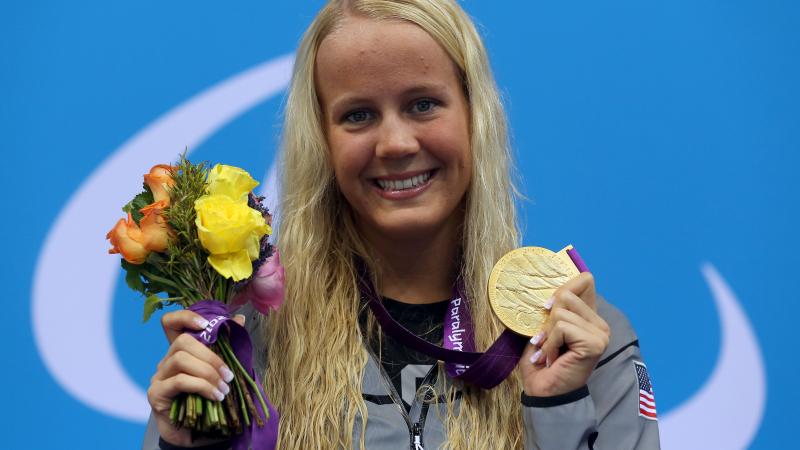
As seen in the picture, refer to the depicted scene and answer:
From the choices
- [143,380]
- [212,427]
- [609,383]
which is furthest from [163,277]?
[143,380]

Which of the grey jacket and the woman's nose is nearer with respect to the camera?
the grey jacket

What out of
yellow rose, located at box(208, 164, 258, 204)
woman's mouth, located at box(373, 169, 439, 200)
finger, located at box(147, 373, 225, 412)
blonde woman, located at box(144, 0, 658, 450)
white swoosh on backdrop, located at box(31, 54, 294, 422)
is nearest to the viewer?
finger, located at box(147, 373, 225, 412)

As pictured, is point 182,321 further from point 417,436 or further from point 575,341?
point 575,341

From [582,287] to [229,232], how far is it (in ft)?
2.11

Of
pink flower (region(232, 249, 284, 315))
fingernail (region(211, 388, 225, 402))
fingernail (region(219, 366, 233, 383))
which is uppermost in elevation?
pink flower (region(232, 249, 284, 315))

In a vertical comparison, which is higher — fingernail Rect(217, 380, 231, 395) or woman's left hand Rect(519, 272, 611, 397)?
woman's left hand Rect(519, 272, 611, 397)

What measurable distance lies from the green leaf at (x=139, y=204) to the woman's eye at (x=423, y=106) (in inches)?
20.8

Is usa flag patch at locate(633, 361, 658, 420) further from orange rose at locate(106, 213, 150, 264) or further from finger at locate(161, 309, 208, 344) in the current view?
orange rose at locate(106, 213, 150, 264)

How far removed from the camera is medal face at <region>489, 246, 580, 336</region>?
5.88ft

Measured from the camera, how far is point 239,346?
166 cm

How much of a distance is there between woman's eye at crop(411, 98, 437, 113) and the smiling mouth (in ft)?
0.40

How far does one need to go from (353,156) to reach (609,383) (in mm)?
655

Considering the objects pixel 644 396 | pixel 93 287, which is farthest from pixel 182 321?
pixel 93 287

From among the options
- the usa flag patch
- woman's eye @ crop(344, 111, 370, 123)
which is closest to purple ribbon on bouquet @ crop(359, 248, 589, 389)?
the usa flag patch
